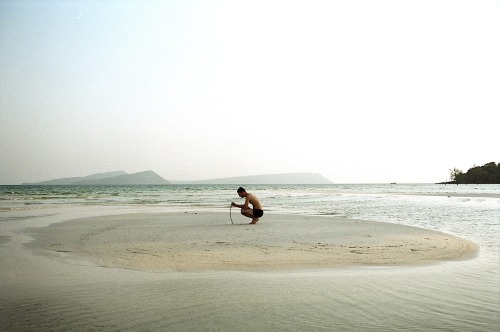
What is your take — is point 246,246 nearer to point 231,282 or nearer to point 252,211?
point 231,282

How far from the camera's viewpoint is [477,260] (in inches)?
290

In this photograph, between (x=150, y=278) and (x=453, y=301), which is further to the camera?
(x=150, y=278)

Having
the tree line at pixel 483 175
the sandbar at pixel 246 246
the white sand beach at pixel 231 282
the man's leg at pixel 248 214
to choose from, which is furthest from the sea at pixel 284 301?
the tree line at pixel 483 175

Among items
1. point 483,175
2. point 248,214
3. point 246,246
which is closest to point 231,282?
point 246,246

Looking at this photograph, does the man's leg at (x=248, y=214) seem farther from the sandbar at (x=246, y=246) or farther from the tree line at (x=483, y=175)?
the tree line at (x=483, y=175)

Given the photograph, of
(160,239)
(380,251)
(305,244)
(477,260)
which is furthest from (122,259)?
(477,260)

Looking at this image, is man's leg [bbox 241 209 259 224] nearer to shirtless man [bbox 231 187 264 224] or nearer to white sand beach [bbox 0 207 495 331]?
shirtless man [bbox 231 187 264 224]

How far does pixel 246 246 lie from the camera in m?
9.19

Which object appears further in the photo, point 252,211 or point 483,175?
point 483,175

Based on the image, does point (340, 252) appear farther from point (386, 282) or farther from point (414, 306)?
point (414, 306)

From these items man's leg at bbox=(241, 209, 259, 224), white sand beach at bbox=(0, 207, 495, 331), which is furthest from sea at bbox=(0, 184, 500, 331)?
man's leg at bbox=(241, 209, 259, 224)

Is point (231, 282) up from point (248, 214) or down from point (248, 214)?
down

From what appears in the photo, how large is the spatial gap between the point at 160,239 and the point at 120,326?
671cm

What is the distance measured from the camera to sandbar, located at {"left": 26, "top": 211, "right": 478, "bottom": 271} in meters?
7.29
